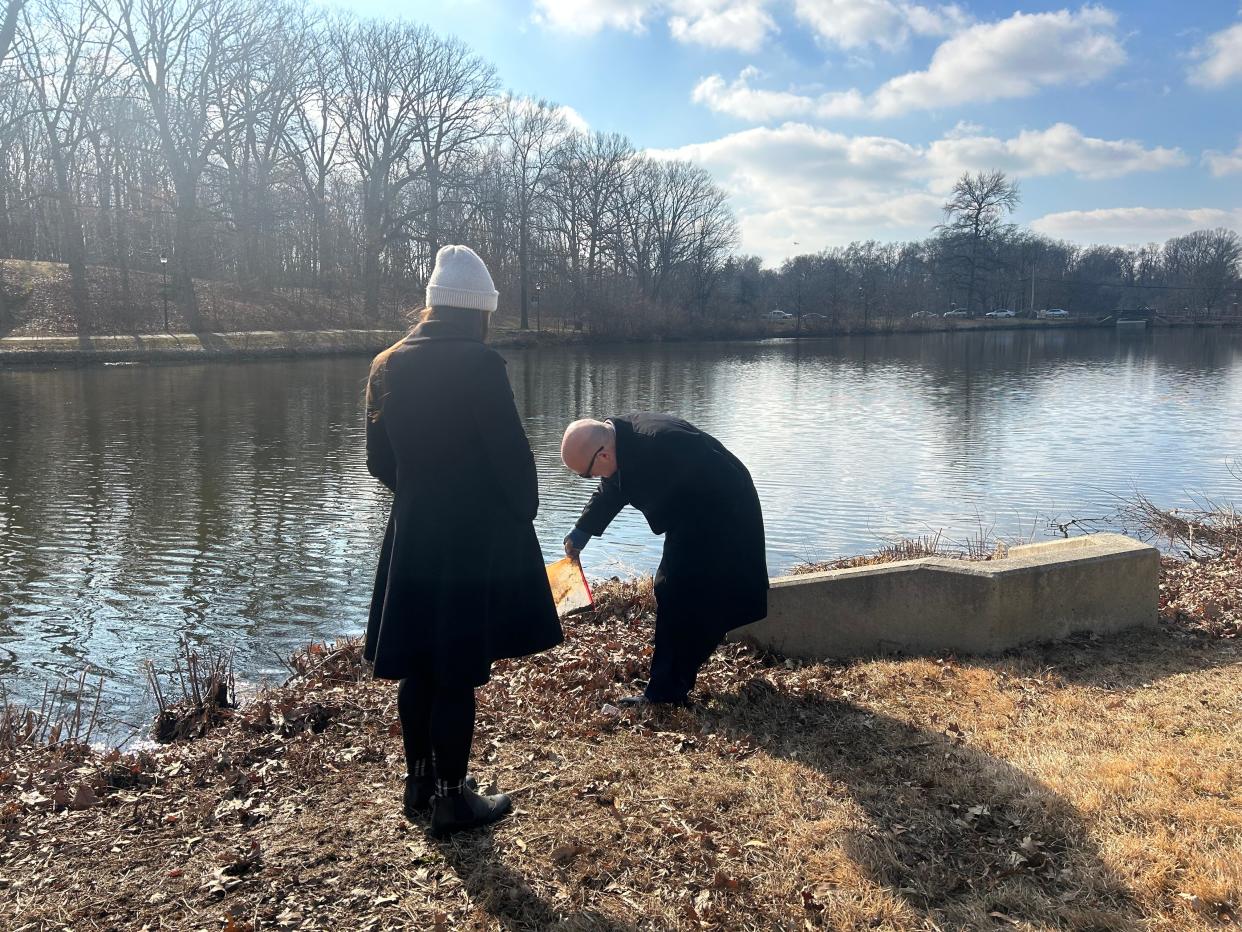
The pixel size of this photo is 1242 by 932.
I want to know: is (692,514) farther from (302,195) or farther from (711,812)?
(302,195)

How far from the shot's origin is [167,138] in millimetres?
45156

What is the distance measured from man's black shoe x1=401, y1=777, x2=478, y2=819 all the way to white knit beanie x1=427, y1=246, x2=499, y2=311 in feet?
6.29

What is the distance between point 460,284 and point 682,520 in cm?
199

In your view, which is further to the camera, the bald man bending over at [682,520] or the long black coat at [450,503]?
the bald man bending over at [682,520]

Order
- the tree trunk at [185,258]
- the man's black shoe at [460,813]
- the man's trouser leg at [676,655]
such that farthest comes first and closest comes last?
the tree trunk at [185,258]
the man's trouser leg at [676,655]
the man's black shoe at [460,813]

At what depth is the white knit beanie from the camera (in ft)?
11.5

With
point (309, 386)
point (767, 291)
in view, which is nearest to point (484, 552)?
point (309, 386)

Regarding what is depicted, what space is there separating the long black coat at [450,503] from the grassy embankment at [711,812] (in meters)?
0.82

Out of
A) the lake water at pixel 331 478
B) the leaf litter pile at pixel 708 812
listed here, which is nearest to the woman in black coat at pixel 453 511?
the leaf litter pile at pixel 708 812

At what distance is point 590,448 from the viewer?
15.7 feet

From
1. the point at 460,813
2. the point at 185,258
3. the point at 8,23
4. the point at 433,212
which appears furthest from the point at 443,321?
the point at 433,212

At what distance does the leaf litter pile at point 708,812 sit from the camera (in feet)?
10.7

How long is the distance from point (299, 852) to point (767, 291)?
106452 millimetres

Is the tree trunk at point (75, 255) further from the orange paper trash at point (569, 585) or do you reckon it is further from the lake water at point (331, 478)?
the orange paper trash at point (569, 585)
